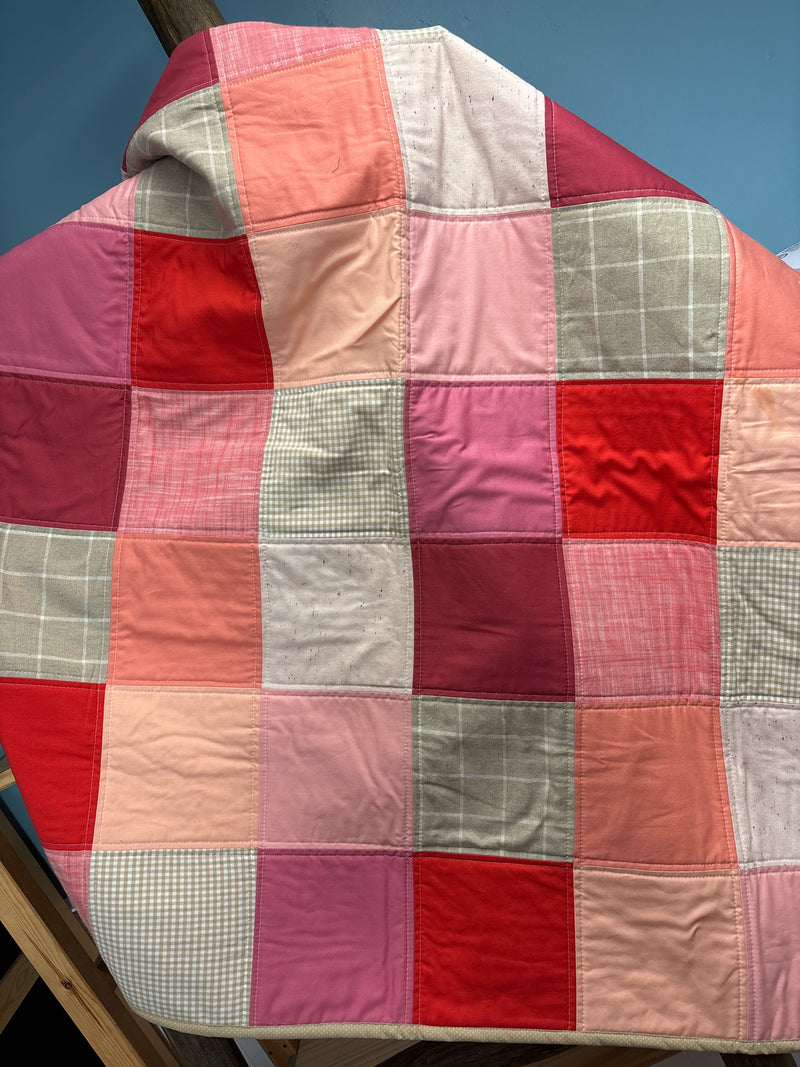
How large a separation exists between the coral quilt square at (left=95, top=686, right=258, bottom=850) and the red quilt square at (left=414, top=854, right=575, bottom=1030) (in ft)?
0.98

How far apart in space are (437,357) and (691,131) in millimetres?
826

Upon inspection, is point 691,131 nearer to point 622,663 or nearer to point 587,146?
point 587,146

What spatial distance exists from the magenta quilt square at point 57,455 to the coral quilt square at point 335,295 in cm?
30

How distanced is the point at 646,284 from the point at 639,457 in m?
0.25

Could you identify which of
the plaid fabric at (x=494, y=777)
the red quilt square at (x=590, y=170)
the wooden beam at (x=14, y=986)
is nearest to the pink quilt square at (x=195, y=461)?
the plaid fabric at (x=494, y=777)

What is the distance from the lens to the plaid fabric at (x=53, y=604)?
1.11 metres

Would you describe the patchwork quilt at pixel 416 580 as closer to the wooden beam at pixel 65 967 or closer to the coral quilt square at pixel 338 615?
the coral quilt square at pixel 338 615

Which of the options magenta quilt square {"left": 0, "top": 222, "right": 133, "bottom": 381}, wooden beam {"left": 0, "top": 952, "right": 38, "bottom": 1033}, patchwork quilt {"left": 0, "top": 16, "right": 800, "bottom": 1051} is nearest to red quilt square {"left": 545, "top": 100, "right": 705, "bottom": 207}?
patchwork quilt {"left": 0, "top": 16, "right": 800, "bottom": 1051}

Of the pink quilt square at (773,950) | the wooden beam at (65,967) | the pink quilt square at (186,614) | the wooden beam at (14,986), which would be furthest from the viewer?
the wooden beam at (14,986)

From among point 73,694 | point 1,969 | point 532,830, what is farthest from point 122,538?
point 1,969

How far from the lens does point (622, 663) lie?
1.07 meters

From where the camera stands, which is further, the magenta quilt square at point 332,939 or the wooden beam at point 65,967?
the wooden beam at point 65,967

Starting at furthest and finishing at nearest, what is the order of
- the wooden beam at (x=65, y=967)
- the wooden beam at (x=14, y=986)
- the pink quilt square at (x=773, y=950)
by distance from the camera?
the wooden beam at (x=14, y=986) < the wooden beam at (x=65, y=967) < the pink quilt square at (x=773, y=950)

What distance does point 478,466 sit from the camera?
1.10m
